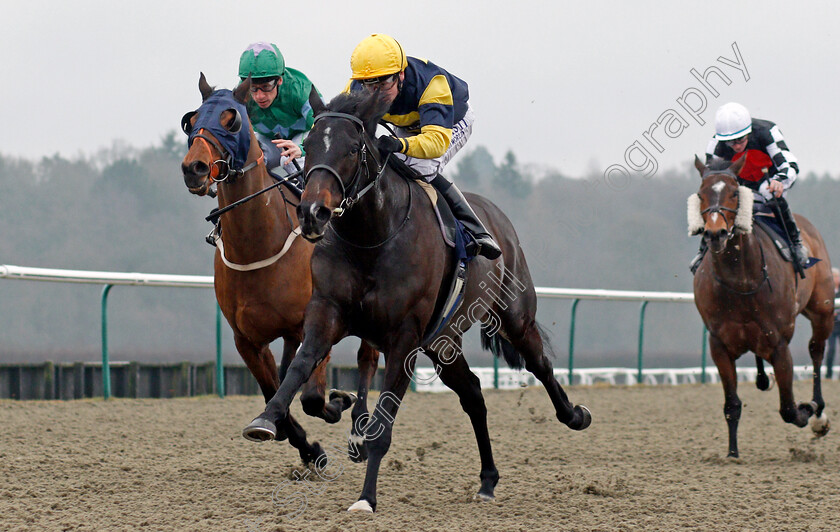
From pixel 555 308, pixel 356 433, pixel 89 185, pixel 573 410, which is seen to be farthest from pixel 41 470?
pixel 89 185

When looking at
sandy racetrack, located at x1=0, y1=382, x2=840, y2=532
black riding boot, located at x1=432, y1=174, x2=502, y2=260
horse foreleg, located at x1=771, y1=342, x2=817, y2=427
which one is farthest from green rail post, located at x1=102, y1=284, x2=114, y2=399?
horse foreleg, located at x1=771, y1=342, x2=817, y2=427

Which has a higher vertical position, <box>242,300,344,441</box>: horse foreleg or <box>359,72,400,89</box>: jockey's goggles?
<box>359,72,400,89</box>: jockey's goggles

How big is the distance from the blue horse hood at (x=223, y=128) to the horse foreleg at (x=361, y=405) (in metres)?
1.29

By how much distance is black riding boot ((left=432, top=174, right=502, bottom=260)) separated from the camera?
503 centimetres

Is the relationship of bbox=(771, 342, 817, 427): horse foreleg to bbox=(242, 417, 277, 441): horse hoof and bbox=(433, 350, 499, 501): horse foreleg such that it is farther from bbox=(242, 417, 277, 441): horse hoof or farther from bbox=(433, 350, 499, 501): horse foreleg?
bbox=(242, 417, 277, 441): horse hoof

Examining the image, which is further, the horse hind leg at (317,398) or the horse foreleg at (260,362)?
the horse foreleg at (260,362)

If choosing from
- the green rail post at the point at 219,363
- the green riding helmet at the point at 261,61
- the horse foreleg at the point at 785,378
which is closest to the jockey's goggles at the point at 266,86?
the green riding helmet at the point at 261,61

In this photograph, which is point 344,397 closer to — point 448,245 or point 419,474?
point 419,474

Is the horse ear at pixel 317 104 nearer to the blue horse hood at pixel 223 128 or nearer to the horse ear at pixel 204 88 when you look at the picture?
the blue horse hood at pixel 223 128

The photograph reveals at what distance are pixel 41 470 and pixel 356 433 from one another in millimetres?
1794

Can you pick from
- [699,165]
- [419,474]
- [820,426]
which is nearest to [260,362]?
[419,474]

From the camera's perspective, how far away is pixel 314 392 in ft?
16.6

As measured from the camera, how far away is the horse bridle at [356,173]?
A: 13.0ft

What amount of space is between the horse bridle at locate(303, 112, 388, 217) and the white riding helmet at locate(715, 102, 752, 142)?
4.01 m
